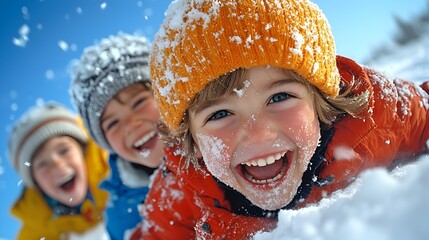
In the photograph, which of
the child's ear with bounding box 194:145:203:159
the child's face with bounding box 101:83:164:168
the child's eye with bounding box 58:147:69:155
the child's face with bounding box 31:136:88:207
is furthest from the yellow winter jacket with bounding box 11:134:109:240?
the child's ear with bounding box 194:145:203:159

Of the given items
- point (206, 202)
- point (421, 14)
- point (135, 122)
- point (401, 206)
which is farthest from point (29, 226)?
point (421, 14)

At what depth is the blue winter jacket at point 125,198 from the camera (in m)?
3.54

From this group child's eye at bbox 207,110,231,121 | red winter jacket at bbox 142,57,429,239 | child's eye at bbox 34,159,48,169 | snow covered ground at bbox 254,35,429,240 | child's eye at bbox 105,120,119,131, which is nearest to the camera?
snow covered ground at bbox 254,35,429,240

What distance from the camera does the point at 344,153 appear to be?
6.26 feet

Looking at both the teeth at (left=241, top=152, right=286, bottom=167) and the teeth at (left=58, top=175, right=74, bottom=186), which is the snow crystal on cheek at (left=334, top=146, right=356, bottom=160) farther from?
the teeth at (left=58, top=175, right=74, bottom=186)

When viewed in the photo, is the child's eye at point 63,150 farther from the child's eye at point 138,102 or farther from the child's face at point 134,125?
the child's eye at point 138,102

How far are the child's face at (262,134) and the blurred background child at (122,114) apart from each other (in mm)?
1499

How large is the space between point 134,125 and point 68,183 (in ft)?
5.21

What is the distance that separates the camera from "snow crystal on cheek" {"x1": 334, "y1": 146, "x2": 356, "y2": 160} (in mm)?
1903

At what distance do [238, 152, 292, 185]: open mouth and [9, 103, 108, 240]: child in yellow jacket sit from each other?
9.65ft

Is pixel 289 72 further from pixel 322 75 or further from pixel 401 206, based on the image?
pixel 401 206

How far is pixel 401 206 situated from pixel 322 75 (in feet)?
3.41

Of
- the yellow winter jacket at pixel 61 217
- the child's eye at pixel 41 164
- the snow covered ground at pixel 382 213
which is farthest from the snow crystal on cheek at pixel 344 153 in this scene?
the child's eye at pixel 41 164

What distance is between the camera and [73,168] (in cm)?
432
